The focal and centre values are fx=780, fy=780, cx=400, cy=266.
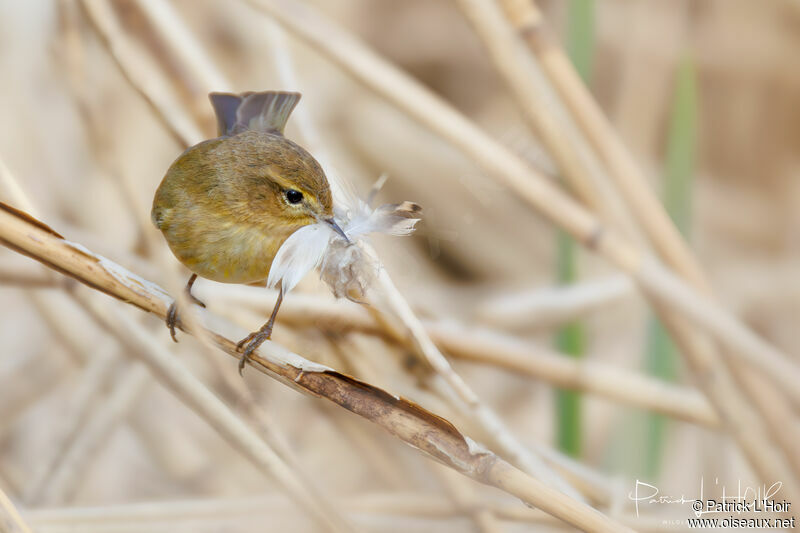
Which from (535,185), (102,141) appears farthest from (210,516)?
(535,185)

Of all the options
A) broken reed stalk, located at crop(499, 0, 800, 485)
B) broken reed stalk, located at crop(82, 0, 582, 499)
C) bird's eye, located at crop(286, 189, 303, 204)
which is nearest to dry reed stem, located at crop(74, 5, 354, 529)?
broken reed stalk, located at crop(82, 0, 582, 499)

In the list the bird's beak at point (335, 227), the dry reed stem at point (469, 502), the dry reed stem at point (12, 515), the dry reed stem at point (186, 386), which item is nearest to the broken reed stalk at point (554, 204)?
the bird's beak at point (335, 227)

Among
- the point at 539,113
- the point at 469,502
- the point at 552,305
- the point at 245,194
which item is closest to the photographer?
the point at 245,194

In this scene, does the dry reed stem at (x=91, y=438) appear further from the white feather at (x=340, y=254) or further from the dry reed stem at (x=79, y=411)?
the white feather at (x=340, y=254)

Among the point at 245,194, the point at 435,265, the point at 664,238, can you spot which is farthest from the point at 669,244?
the point at 435,265

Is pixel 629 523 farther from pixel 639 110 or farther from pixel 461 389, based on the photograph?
pixel 639 110

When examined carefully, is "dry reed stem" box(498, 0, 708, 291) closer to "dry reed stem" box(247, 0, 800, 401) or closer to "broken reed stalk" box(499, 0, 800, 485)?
"broken reed stalk" box(499, 0, 800, 485)

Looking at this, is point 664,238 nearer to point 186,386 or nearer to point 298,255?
point 298,255
